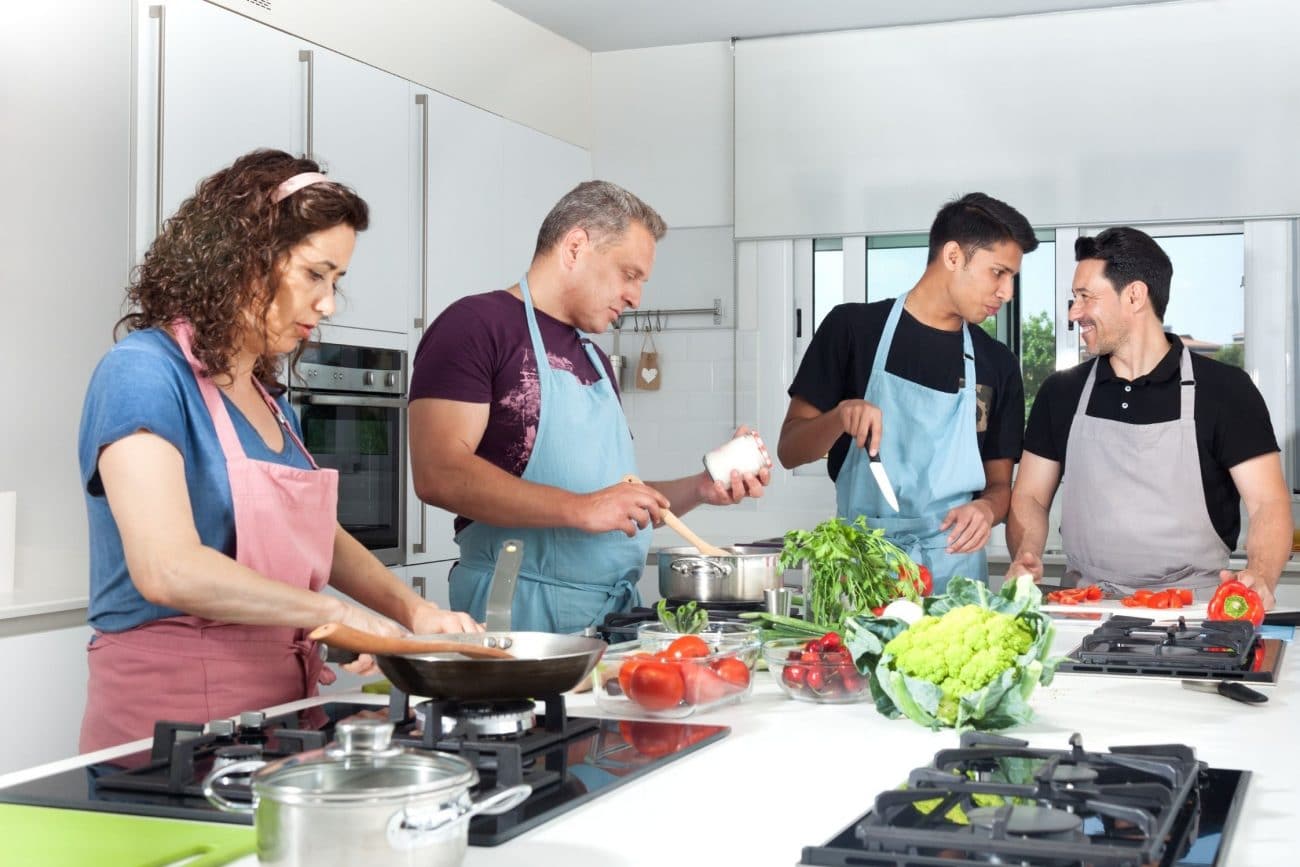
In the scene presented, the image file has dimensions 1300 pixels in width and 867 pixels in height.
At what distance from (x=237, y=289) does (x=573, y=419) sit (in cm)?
99

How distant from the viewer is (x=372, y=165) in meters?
4.21

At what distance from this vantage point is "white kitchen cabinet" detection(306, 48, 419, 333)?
4.02 meters

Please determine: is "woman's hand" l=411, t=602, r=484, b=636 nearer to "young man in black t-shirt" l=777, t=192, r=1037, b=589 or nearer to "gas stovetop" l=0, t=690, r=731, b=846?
"gas stovetop" l=0, t=690, r=731, b=846

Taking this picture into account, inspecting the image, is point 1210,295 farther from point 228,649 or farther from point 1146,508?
point 228,649

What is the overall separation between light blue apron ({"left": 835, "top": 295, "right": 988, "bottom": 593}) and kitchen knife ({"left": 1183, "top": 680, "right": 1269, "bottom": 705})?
4.40 ft

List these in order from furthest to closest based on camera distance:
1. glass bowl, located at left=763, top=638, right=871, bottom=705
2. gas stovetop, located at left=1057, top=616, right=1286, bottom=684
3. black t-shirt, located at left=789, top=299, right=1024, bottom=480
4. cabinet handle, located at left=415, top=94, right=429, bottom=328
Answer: cabinet handle, located at left=415, top=94, right=429, bottom=328 < black t-shirt, located at left=789, top=299, right=1024, bottom=480 < gas stovetop, located at left=1057, top=616, right=1286, bottom=684 < glass bowl, located at left=763, top=638, right=871, bottom=705

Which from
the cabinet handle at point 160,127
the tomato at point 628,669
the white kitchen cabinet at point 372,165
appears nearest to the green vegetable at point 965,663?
the tomato at point 628,669

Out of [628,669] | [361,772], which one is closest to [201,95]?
[628,669]

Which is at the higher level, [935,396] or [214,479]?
[935,396]


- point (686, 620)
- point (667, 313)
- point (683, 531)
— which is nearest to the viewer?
point (686, 620)

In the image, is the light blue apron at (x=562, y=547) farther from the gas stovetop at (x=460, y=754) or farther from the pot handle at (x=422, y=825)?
the pot handle at (x=422, y=825)

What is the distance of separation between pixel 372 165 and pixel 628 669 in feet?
9.52

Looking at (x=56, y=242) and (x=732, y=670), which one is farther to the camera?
(x=56, y=242)

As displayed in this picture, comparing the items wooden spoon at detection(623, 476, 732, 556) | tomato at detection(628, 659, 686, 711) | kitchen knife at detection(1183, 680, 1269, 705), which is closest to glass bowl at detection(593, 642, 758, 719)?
tomato at detection(628, 659, 686, 711)
